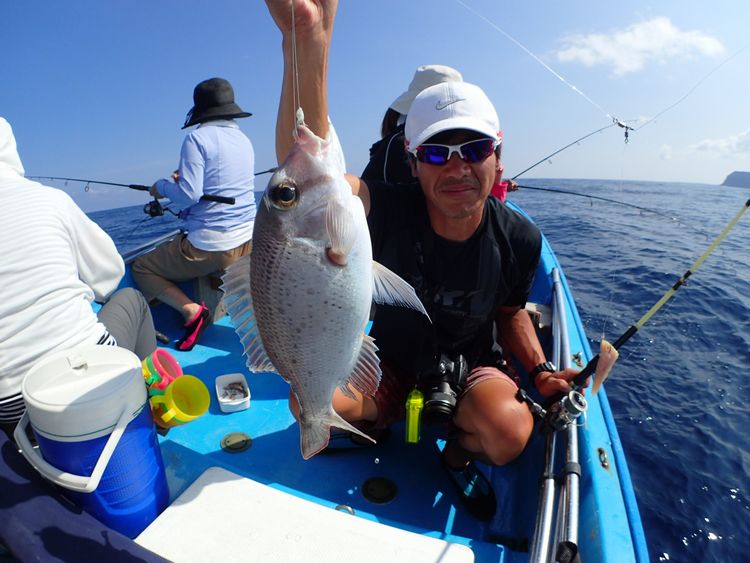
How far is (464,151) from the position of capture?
206cm

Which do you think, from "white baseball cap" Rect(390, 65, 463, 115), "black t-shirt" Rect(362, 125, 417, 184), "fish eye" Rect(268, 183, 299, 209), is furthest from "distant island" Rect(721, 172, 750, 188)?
"fish eye" Rect(268, 183, 299, 209)

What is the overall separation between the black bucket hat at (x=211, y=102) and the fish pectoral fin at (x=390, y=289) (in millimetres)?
3377

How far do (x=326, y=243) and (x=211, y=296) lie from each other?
12.5 feet

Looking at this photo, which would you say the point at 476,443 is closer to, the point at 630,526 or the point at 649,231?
the point at 630,526

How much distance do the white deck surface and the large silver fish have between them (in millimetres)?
656

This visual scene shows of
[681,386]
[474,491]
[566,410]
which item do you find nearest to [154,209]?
[474,491]

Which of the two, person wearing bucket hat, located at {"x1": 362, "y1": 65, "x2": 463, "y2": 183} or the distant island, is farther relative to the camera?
the distant island

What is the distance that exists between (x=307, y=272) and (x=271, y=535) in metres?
1.11

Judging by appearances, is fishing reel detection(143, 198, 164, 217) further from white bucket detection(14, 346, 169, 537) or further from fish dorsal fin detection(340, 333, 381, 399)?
fish dorsal fin detection(340, 333, 381, 399)

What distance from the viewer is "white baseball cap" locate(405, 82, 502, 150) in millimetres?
2010

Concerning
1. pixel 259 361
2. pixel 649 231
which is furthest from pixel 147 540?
pixel 649 231

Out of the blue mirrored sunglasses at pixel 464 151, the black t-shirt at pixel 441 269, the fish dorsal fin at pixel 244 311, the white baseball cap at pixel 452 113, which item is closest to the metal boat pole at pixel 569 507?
the black t-shirt at pixel 441 269

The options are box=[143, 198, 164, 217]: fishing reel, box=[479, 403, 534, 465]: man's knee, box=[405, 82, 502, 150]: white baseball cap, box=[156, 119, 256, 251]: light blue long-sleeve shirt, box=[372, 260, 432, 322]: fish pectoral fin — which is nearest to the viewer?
box=[372, 260, 432, 322]: fish pectoral fin

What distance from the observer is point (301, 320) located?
1508 mm
